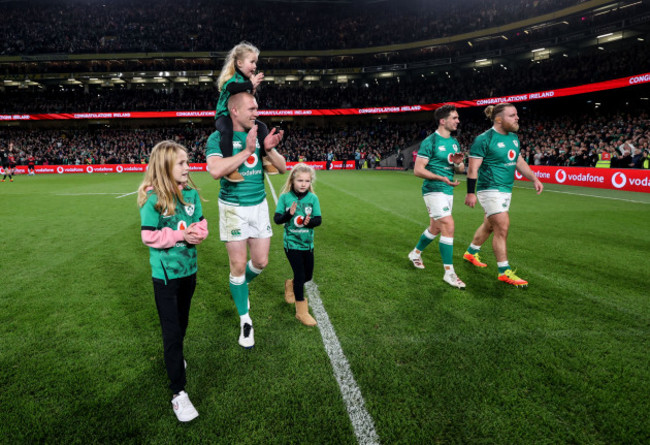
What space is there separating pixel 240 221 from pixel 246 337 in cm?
110

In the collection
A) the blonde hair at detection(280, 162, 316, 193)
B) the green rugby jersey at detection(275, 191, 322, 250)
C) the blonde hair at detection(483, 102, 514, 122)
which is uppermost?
the blonde hair at detection(483, 102, 514, 122)

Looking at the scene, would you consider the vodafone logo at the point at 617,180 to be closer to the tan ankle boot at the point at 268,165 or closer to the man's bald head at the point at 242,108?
the tan ankle boot at the point at 268,165

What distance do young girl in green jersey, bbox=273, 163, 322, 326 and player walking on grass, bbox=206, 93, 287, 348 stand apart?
0.34 meters

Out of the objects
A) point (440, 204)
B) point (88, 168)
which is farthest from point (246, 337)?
point (88, 168)

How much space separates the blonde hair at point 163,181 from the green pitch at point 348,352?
1.42 metres

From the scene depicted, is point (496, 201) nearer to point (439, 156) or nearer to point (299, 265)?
point (439, 156)

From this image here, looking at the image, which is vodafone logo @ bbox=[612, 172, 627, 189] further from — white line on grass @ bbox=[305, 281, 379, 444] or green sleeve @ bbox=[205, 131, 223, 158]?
green sleeve @ bbox=[205, 131, 223, 158]

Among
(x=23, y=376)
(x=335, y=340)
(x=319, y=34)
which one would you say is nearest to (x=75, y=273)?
(x=23, y=376)

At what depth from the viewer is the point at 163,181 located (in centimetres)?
238

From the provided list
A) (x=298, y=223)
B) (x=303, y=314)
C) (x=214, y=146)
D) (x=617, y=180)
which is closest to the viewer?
(x=214, y=146)

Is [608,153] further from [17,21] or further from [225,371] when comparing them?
[17,21]

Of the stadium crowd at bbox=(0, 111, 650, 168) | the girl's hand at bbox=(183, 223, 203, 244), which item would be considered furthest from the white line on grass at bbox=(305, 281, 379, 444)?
the stadium crowd at bbox=(0, 111, 650, 168)

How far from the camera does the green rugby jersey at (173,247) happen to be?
2.32m

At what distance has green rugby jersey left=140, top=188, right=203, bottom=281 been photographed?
7.61ft
